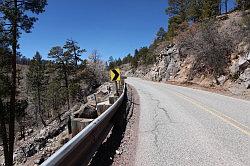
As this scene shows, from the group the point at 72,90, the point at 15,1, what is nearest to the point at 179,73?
the point at 72,90

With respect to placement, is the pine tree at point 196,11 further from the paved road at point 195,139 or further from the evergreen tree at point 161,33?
the paved road at point 195,139

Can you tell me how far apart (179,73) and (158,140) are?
122ft

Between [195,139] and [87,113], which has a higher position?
[87,113]

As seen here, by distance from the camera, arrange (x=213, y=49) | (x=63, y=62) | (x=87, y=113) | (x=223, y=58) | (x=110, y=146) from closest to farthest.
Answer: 1. (x=110, y=146)
2. (x=87, y=113)
3. (x=223, y=58)
4. (x=213, y=49)
5. (x=63, y=62)

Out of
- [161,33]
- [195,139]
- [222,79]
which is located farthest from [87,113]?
[161,33]

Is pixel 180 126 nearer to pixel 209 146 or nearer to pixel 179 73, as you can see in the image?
pixel 209 146

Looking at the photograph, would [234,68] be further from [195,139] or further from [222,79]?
[195,139]

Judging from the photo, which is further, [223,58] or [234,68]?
[223,58]

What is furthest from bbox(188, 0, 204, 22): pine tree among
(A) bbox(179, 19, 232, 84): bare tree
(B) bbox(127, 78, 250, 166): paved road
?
(B) bbox(127, 78, 250, 166): paved road

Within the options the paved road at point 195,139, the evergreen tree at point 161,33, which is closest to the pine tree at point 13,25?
the paved road at point 195,139

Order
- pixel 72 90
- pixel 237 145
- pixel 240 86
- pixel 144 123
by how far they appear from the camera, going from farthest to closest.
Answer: pixel 72 90, pixel 240 86, pixel 144 123, pixel 237 145

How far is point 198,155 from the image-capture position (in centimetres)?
641

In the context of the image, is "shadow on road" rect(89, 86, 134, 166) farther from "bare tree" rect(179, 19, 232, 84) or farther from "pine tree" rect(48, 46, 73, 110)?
"pine tree" rect(48, 46, 73, 110)

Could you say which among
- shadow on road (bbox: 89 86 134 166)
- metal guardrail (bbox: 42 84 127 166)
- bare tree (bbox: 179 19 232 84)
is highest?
bare tree (bbox: 179 19 232 84)
